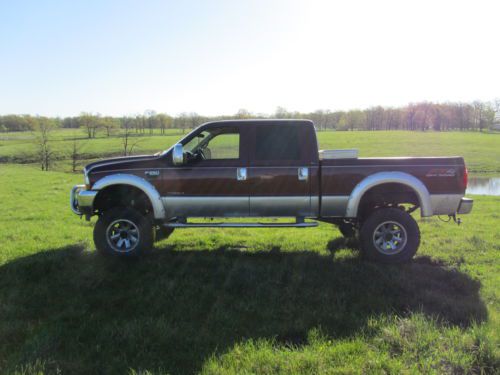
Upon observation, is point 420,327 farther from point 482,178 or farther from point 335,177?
point 482,178

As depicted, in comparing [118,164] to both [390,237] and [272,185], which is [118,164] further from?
[390,237]

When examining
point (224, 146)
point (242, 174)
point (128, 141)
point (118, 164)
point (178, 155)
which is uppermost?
point (128, 141)

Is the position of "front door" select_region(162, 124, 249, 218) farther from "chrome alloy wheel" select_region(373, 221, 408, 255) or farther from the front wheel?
"chrome alloy wheel" select_region(373, 221, 408, 255)

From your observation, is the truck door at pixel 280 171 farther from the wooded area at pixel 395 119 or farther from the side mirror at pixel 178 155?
the wooded area at pixel 395 119

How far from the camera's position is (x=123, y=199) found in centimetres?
575

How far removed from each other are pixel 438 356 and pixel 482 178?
1125 inches

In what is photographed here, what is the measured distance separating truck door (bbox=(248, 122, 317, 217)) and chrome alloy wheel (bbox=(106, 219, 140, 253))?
1.81 meters

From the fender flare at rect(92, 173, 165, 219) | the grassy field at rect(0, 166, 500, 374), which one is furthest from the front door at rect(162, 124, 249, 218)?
the grassy field at rect(0, 166, 500, 374)

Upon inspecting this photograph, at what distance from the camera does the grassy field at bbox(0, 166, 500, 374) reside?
2955mm

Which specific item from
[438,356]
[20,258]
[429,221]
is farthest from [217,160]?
[429,221]

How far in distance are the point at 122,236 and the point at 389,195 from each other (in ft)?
13.4

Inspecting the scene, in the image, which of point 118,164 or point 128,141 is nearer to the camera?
point 118,164

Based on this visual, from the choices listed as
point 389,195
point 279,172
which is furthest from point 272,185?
point 389,195

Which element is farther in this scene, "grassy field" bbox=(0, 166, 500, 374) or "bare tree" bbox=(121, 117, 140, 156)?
"bare tree" bbox=(121, 117, 140, 156)
